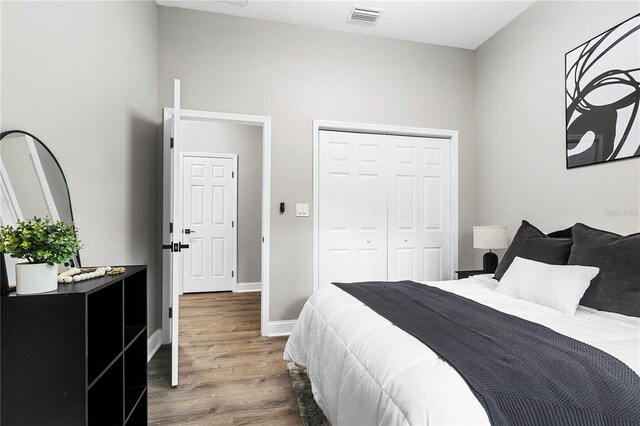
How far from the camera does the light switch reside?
3.29m

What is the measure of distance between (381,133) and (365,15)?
1.13 m

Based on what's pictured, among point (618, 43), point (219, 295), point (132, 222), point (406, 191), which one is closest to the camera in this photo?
point (618, 43)

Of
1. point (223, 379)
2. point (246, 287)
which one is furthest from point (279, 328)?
point (246, 287)

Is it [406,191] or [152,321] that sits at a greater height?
[406,191]

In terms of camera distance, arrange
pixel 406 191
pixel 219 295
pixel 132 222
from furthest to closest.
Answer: pixel 219 295 < pixel 406 191 < pixel 132 222

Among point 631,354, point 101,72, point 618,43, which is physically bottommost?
point 631,354

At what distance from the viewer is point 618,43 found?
225 centimetres

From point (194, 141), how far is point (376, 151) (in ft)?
9.55

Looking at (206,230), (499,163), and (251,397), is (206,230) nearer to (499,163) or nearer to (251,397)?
(251,397)

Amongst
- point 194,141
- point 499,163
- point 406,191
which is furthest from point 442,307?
point 194,141

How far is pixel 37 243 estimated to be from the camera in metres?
1.06

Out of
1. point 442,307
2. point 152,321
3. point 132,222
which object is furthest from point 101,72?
point 442,307

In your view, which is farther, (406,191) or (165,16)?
(406,191)

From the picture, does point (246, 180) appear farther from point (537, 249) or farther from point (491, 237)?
point (537, 249)
